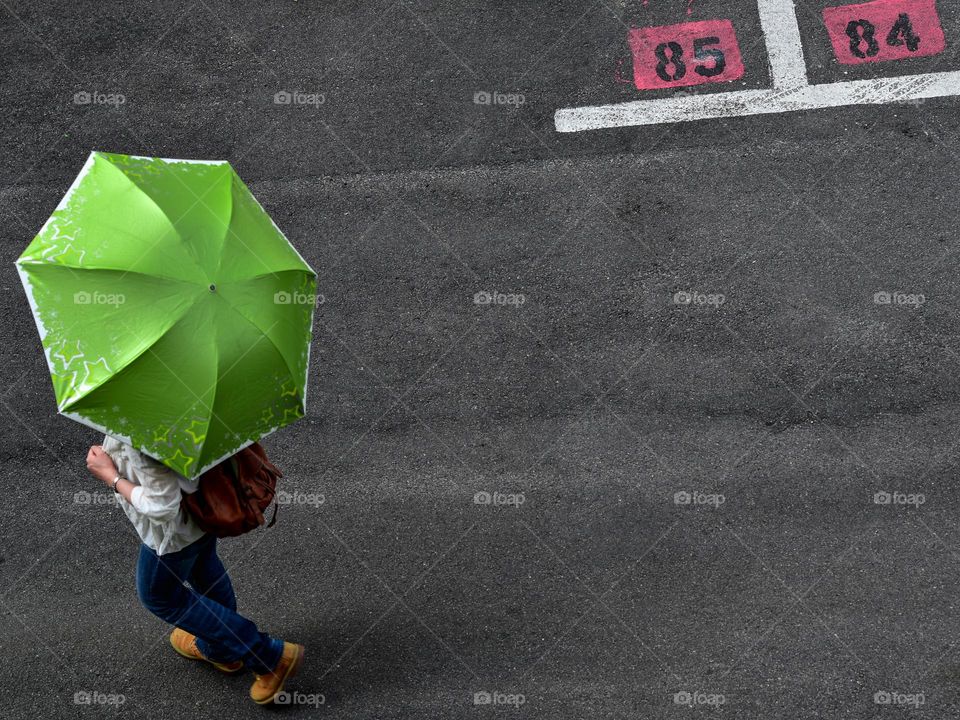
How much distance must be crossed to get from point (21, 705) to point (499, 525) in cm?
296

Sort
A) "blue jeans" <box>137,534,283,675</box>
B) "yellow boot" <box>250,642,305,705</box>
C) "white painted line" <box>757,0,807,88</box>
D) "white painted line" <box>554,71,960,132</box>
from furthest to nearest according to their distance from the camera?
1. "white painted line" <box>757,0,807,88</box>
2. "white painted line" <box>554,71,960,132</box>
3. "yellow boot" <box>250,642,305,705</box>
4. "blue jeans" <box>137,534,283,675</box>

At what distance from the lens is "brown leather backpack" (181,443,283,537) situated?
4.64m

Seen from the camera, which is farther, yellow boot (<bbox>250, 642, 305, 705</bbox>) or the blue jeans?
yellow boot (<bbox>250, 642, 305, 705</bbox>)

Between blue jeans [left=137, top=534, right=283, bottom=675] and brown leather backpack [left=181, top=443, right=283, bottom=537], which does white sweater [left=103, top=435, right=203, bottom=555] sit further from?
blue jeans [left=137, top=534, right=283, bottom=675]

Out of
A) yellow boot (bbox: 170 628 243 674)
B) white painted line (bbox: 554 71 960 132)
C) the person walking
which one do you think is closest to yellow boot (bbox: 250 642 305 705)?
the person walking

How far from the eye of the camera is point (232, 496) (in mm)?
4668

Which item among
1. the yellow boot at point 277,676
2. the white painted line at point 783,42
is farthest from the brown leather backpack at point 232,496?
the white painted line at point 783,42

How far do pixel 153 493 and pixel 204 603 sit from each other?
1162 millimetres

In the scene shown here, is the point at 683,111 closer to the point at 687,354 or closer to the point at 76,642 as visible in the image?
the point at 687,354

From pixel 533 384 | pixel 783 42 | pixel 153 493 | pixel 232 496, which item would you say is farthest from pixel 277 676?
pixel 783 42

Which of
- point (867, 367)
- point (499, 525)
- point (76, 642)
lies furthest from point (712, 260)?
point (76, 642)

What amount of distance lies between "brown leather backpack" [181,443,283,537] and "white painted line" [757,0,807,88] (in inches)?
197

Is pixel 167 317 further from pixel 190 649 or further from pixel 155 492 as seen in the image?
pixel 190 649

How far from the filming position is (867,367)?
21.8 feet
